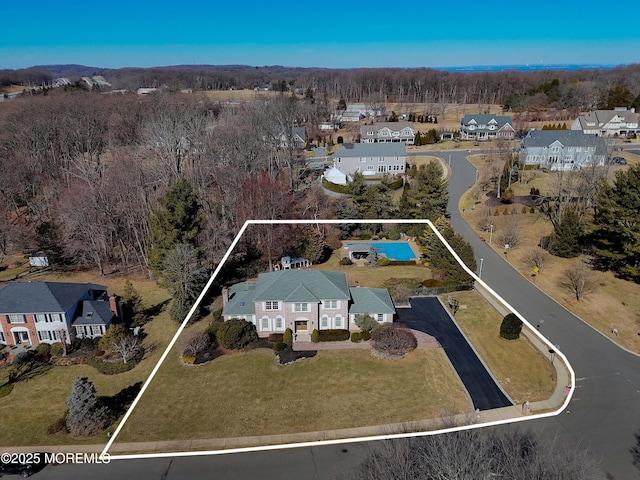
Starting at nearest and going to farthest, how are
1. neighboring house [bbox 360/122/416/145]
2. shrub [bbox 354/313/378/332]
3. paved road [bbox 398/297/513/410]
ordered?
1. paved road [bbox 398/297/513/410]
2. shrub [bbox 354/313/378/332]
3. neighboring house [bbox 360/122/416/145]

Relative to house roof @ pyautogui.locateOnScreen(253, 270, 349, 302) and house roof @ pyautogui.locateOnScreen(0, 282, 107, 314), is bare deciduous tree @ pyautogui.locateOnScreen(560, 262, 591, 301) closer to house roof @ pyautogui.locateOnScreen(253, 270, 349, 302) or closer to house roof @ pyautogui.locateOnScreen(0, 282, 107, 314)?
house roof @ pyautogui.locateOnScreen(253, 270, 349, 302)

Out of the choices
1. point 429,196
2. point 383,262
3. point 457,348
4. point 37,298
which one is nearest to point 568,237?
point 429,196

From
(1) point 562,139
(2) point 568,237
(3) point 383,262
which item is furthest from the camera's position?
(1) point 562,139

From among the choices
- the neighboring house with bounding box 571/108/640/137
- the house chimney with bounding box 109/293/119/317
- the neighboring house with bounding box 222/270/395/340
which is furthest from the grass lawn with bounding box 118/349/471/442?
the neighboring house with bounding box 571/108/640/137

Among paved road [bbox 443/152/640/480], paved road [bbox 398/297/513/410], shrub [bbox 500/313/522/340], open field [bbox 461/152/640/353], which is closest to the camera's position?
paved road [bbox 443/152/640/480]

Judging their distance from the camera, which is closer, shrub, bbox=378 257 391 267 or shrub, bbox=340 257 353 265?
shrub, bbox=378 257 391 267

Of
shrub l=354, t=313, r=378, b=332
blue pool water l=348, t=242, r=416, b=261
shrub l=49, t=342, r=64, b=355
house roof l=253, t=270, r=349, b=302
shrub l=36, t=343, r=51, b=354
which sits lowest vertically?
shrub l=49, t=342, r=64, b=355

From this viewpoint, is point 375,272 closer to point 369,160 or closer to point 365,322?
point 365,322

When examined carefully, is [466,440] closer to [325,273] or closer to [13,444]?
[325,273]
